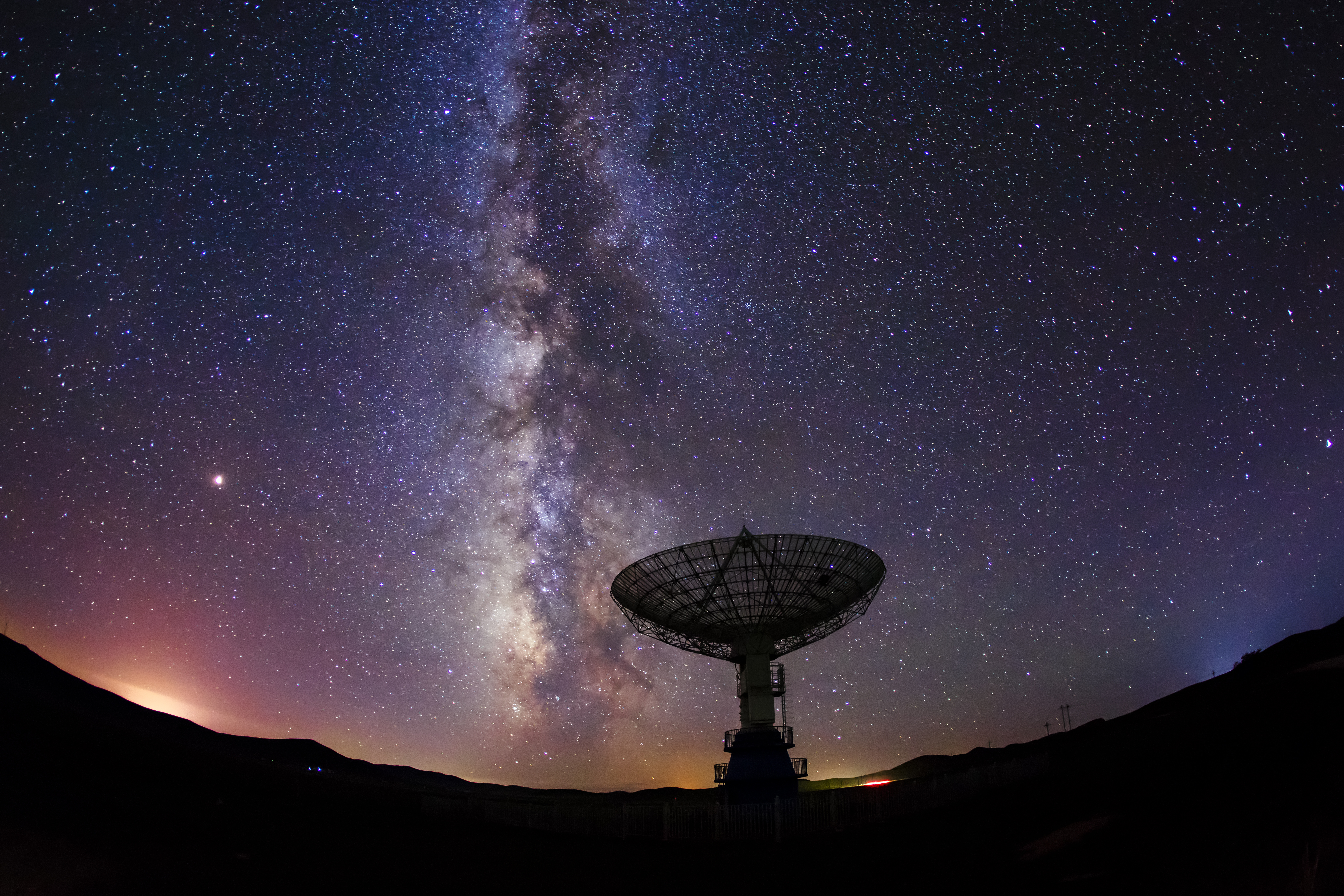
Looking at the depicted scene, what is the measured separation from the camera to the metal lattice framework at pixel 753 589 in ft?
85.3

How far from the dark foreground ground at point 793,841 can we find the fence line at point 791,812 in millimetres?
614

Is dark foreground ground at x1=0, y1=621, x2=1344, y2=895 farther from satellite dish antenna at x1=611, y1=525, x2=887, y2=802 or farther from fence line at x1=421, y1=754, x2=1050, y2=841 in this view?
satellite dish antenna at x1=611, y1=525, x2=887, y2=802

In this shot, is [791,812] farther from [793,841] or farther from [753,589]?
[753,589]

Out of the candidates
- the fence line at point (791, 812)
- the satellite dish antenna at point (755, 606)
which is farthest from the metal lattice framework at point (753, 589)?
the fence line at point (791, 812)

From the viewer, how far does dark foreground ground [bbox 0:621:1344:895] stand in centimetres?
1006

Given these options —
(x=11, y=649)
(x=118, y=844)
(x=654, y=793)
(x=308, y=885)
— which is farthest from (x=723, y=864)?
(x=11, y=649)

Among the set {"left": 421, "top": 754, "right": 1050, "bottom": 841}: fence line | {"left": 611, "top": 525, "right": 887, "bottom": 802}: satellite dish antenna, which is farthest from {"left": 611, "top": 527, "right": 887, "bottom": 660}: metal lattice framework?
{"left": 421, "top": 754, "right": 1050, "bottom": 841}: fence line

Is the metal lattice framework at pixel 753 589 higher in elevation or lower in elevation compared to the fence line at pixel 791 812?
higher

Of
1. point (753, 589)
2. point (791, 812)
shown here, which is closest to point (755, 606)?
point (753, 589)

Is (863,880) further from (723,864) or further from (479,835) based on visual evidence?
(479,835)

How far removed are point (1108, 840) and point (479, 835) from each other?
1691 cm

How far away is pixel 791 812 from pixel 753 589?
775cm

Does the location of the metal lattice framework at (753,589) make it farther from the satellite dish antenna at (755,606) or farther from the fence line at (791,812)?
the fence line at (791,812)

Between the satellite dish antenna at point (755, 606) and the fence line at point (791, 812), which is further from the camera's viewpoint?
the satellite dish antenna at point (755, 606)
